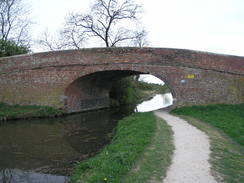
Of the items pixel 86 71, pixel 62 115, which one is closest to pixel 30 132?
pixel 62 115

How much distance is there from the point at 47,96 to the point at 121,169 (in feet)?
32.4

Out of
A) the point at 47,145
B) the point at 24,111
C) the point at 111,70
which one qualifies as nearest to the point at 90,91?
the point at 111,70

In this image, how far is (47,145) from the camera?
634cm

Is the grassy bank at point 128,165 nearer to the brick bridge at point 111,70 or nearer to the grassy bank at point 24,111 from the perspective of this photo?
the brick bridge at point 111,70

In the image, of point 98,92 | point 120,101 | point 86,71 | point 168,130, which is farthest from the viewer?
point 120,101

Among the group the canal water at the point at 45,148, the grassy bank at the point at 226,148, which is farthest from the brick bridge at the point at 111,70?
the canal water at the point at 45,148

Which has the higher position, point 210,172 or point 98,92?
point 98,92

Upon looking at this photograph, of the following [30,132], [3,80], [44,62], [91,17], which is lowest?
[30,132]

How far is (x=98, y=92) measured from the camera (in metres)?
15.7

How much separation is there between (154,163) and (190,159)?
72 cm

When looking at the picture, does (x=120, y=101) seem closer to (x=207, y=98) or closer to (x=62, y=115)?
(x=62, y=115)

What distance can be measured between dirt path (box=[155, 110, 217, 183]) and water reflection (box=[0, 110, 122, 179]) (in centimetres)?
222

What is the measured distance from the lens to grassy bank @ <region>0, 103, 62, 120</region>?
10607mm

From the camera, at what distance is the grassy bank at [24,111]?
1061cm
